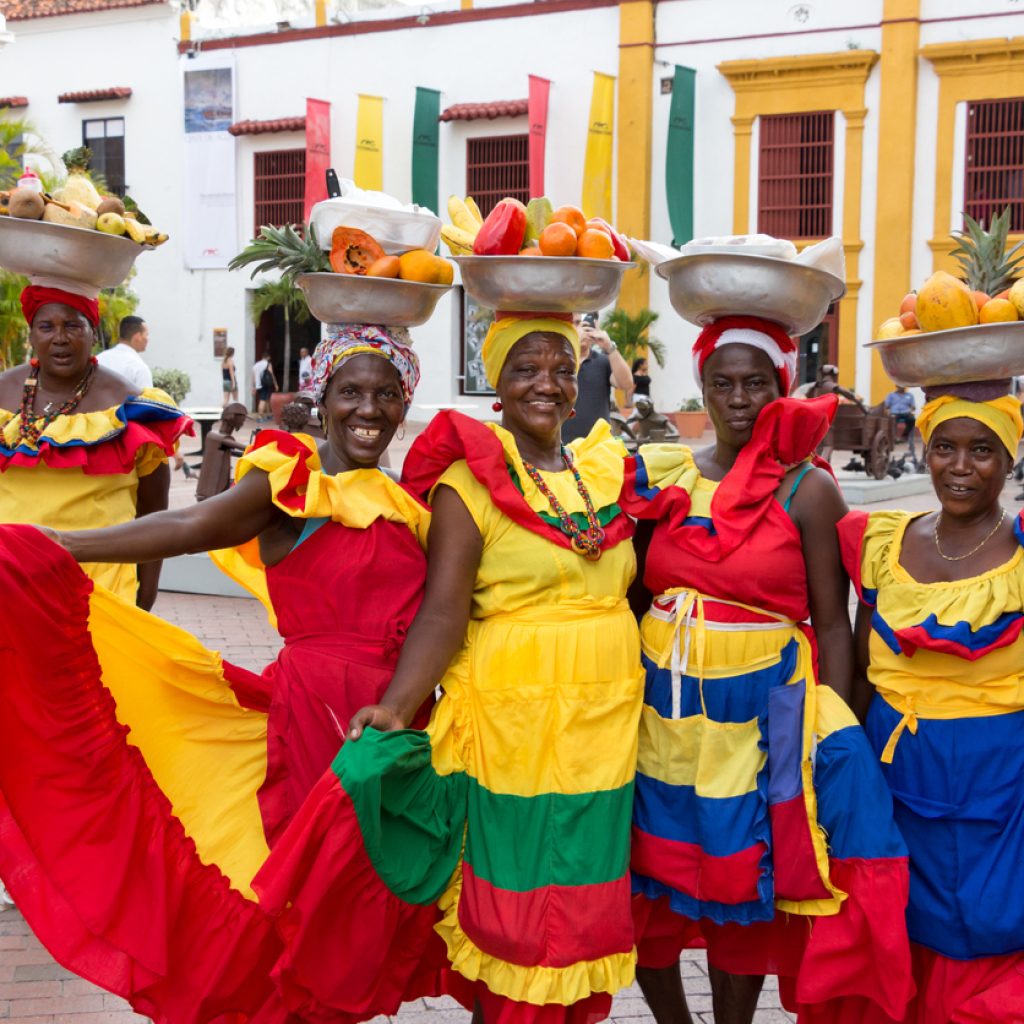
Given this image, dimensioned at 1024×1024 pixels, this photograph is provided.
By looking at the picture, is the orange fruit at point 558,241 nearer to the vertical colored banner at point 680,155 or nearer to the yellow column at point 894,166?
the yellow column at point 894,166

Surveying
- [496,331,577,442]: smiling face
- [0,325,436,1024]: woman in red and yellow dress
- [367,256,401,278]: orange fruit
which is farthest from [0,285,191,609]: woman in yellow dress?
[496,331,577,442]: smiling face

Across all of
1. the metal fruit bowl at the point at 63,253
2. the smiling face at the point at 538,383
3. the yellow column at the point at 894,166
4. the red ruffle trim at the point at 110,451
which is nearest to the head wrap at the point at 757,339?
the smiling face at the point at 538,383

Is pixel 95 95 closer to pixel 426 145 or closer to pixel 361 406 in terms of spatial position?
pixel 426 145

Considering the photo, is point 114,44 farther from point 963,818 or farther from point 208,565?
point 963,818

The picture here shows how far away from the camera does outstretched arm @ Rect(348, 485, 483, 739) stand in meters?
3.06

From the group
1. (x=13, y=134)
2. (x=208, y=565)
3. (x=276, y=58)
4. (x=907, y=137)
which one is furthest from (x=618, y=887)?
(x=276, y=58)

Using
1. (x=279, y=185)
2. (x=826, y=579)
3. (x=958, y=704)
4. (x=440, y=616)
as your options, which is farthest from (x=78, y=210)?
(x=279, y=185)

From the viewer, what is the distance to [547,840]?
3.08 meters

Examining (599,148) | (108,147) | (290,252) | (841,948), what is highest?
(108,147)

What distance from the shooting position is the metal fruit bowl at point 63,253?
3.92 m

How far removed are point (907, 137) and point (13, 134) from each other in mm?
16131

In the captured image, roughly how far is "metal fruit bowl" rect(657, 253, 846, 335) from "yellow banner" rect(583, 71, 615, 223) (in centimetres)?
2325

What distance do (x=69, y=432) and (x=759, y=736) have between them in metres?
2.53

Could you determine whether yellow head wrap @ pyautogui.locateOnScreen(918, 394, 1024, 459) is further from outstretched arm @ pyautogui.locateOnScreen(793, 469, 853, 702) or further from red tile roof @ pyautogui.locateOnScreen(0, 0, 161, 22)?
red tile roof @ pyautogui.locateOnScreen(0, 0, 161, 22)
